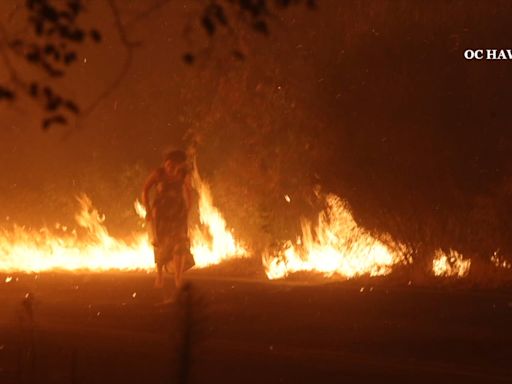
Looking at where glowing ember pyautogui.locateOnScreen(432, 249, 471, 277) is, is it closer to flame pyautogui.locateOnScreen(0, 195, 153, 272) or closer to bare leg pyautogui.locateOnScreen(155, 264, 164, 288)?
bare leg pyautogui.locateOnScreen(155, 264, 164, 288)

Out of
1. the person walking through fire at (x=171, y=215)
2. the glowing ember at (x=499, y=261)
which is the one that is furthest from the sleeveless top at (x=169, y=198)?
the glowing ember at (x=499, y=261)

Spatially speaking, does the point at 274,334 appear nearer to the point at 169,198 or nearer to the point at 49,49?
the point at 169,198

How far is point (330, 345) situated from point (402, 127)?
238 inches

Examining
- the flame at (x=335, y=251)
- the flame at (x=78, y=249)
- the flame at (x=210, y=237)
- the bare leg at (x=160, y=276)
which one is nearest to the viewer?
the bare leg at (x=160, y=276)

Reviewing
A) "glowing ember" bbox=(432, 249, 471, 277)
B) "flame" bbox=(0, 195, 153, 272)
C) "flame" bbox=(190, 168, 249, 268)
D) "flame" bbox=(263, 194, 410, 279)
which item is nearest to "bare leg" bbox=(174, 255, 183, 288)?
"flame" bbox=(263, 194, 410, 279)

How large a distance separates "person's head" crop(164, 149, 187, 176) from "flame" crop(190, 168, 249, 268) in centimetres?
488

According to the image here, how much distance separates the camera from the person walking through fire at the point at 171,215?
53.6ft

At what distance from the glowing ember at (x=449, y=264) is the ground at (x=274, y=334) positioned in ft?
2.29

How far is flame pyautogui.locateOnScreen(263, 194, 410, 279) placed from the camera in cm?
1836

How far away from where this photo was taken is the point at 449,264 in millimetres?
17484

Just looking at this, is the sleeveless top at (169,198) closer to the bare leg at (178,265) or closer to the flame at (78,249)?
the bare leg at (178,265)

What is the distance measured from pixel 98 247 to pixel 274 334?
40.1 feet

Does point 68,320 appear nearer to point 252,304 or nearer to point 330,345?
point 252,304

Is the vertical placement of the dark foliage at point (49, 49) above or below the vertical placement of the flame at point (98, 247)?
below
